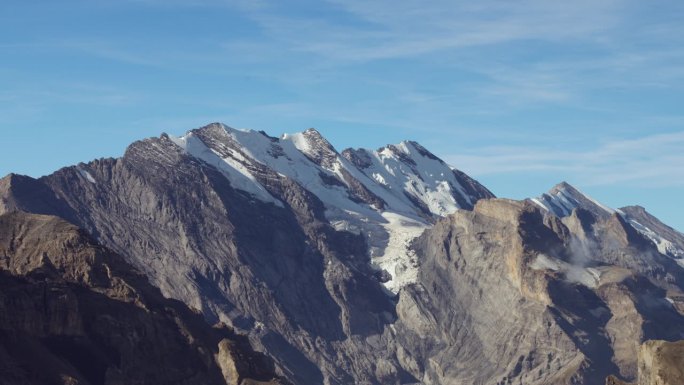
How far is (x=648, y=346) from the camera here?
608 feet

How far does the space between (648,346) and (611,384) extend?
8042 millimetres

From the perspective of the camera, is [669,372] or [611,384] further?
[611,384]

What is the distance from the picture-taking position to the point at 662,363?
594 feet

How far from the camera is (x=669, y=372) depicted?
17988 centimetres

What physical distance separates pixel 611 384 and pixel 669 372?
12.4m

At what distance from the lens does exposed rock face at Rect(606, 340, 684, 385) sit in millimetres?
179625

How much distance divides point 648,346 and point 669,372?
5869 millimetres

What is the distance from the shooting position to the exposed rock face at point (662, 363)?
17962cm

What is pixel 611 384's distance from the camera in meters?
191
